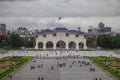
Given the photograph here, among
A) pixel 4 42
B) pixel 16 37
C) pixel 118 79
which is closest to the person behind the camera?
pixel 118 79

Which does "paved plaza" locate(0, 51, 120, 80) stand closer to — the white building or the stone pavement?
the stone pavement

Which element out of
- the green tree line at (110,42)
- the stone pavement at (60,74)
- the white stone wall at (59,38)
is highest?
the white stone wall at (59,38)

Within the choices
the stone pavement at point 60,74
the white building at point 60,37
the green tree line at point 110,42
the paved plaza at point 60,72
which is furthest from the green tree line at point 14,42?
the stone pavement at point 60,74

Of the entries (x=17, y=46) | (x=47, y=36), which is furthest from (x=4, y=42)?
(x=47, y=36)

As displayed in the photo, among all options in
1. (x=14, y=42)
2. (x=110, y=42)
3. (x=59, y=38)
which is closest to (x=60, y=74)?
(x=110, y=42)

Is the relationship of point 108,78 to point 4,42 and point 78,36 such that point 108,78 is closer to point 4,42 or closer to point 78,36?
point 78,36

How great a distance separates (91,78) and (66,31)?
55177 millimetres

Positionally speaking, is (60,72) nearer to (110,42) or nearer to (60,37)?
(110,42)

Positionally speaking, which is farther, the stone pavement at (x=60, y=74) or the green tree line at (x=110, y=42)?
the green tree line at (x=110, y=42)

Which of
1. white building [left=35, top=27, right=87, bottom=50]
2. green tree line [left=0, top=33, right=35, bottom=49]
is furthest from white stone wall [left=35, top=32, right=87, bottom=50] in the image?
green tree line [left=0, top=33, right=35, bottom=49]

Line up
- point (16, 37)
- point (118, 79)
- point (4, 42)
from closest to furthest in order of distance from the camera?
point (118, 79)
point (16, 37)
point (4, 42)

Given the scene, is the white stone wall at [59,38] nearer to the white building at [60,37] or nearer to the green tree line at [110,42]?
the white building at [60,37]

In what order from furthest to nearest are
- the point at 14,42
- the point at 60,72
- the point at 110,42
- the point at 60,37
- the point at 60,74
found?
the point at 60,37
the point at 14,42
the point at 110,42
the point at 60,72
the point at 60,74

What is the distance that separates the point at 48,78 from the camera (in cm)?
2819
